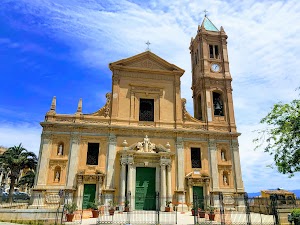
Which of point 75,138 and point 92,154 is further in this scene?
point 92,154

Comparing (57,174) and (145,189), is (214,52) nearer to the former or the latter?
(145,189)

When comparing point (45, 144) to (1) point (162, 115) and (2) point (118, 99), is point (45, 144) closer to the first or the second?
(2) point (118, 99)

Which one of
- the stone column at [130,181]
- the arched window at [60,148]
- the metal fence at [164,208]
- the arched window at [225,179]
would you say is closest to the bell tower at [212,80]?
the arched window at [225,179]

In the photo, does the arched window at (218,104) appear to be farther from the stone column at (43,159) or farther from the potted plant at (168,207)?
the stone column at (43,159)

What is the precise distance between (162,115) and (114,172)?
650cm

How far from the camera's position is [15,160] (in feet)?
97.2

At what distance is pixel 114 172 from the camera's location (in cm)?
1980

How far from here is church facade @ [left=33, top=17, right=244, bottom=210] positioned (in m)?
19.3

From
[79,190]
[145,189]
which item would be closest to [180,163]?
[145,189]

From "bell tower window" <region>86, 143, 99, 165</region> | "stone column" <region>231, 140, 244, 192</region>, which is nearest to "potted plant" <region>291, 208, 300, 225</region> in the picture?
"stone column" <region>231, 140, 244, 192</region>

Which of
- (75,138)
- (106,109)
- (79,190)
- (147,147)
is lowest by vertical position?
(79,190)

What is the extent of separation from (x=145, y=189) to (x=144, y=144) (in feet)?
11.6

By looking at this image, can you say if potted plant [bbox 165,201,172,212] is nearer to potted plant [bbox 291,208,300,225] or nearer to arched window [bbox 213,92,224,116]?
potted plant [bbox 291,208,300,225]

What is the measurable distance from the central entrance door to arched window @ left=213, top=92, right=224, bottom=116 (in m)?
8.68
